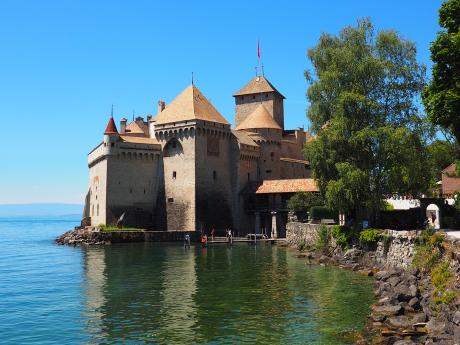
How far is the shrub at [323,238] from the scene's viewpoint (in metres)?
36.9

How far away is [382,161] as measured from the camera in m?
31.2

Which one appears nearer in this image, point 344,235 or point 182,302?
point 182,302

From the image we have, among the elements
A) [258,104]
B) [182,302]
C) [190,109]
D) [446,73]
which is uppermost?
[258,104]

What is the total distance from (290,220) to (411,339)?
120 ft

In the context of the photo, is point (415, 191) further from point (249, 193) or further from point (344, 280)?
point (249, 193)

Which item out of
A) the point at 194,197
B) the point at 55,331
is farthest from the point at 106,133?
the point at 55,331

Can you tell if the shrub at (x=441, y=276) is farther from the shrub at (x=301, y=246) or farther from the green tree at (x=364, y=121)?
the shrub at (x=301, y=246)

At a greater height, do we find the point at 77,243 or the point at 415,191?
the point at 415,191

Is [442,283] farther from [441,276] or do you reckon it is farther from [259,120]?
[259,120]

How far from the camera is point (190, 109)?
57.0 metres

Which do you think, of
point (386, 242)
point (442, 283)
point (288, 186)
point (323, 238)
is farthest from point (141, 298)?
point (288, 186)

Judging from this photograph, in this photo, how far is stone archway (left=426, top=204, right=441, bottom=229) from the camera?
1325 inches

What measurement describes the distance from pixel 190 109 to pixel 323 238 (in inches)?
1025

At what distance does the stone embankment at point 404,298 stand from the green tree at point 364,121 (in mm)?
3575
